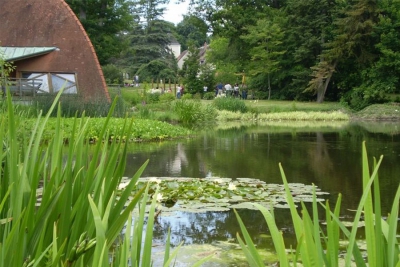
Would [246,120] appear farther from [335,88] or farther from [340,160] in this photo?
[340,160]

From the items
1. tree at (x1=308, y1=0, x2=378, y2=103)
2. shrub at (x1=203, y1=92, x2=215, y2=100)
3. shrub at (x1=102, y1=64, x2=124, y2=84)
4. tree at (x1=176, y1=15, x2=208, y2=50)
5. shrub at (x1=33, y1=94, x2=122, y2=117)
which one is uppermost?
tree at (x1=176, y1=15, x2=208, y2=50)

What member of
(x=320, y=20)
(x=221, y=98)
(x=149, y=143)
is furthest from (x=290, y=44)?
(x=149, y=143)

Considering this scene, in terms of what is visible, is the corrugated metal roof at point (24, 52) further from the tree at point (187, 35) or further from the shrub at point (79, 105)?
the tree at point (187, 35)

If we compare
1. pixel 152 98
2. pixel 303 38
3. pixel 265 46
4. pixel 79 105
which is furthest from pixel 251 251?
pixel 265 46

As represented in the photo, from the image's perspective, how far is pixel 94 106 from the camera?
16375 mm

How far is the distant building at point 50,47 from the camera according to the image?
1958cm

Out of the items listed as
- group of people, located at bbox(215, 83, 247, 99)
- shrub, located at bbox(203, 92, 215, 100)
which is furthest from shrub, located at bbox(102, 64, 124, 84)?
group of people, located at bbox(215, 83, 247, 99)

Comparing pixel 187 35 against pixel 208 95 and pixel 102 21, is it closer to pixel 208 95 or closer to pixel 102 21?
pixel 208 95

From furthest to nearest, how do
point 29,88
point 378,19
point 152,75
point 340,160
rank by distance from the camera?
point 152,75
point 378,19
point 29,88
point 340,160

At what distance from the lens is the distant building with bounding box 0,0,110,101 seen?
1958 centimetres

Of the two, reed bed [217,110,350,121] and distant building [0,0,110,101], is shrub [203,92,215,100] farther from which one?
distant building [0,0,110,101]

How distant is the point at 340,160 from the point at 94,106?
25.0ft

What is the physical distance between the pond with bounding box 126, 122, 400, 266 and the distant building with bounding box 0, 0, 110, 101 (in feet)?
16.0

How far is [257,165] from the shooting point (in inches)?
412
